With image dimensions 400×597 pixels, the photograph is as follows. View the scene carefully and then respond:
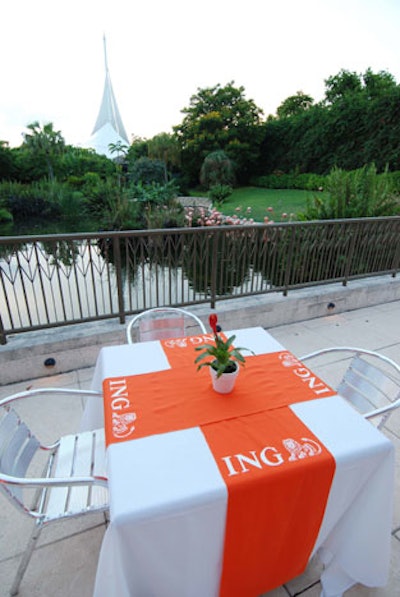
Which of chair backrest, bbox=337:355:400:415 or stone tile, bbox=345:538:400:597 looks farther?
chair backrest, bbox=337:355:400:415

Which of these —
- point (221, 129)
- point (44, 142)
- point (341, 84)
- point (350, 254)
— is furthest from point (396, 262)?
point (341, 84)

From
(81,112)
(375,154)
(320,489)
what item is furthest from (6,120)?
(320,489)

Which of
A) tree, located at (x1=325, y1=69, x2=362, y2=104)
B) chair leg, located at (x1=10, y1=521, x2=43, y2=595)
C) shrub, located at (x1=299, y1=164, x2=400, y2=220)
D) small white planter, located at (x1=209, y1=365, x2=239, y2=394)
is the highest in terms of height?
tree, located at (x1=325, y1=69, x2=362, y2=104)

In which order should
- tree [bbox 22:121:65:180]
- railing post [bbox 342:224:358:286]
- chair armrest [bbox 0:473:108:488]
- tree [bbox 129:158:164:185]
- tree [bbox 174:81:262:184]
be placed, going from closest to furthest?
chair armrest [bbox 0:473:108:488]
railing post [bbox 342:224:358:286]
tree [bbox 129:158:164:185]
tree [bbox 174:81:262:184]
tree [bbox 22:121:65:180]

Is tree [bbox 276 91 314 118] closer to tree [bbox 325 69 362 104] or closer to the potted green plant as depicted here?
tree [bbox 325 69 362 104]

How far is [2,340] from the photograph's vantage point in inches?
105

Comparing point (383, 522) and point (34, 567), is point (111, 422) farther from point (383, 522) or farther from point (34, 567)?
point (383, 522)

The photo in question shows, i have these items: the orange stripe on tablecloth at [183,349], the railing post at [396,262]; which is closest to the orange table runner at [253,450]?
the orange stripe on tablecloth at [183,349]

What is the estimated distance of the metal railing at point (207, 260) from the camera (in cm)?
288

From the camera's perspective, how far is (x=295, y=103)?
3438 centimetres

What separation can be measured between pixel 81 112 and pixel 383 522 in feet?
180

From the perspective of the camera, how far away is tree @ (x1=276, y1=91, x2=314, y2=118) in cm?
3419

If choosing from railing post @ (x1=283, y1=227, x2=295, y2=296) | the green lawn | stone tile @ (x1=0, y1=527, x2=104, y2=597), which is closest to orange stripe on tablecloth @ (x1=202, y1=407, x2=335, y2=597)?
stone tile @ (x1=0, y1=527, x2=104, y2=597)

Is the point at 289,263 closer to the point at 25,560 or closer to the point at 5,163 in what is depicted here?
the point at 25,560
